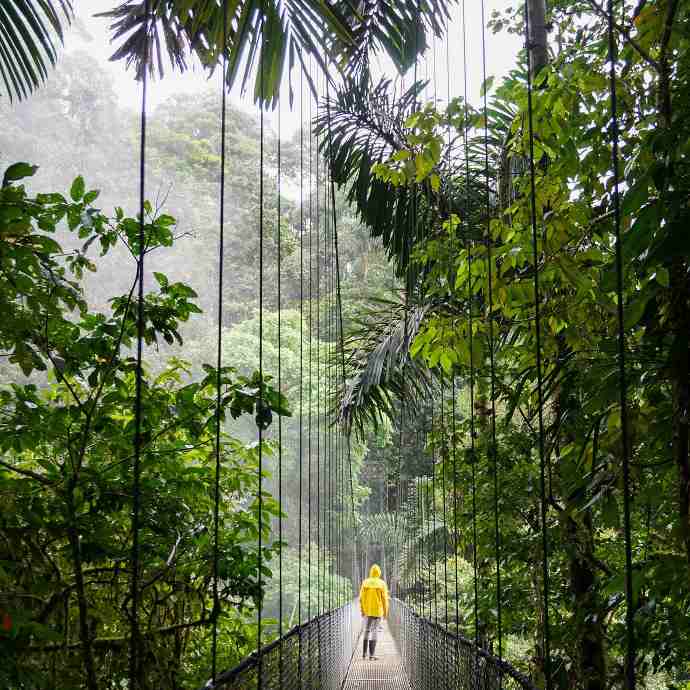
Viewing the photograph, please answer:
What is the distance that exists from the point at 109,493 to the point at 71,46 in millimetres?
20885

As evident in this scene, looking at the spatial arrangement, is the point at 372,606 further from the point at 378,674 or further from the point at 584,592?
the point at 584,592

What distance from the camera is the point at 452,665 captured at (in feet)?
10.0

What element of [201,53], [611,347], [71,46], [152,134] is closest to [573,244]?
[611,347]

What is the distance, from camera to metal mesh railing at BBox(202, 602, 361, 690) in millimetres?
1793

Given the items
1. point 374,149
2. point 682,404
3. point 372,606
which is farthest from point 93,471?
point 372,606

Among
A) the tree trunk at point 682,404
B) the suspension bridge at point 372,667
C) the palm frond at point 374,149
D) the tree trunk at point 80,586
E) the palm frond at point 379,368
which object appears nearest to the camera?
the tree trunk at point 682,404

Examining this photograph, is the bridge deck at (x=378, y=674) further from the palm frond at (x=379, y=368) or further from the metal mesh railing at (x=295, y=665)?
the palm frond at (x=379, y=368)

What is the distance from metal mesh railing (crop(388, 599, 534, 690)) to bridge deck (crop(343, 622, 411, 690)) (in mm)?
225

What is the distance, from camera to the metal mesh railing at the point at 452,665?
2.12 meters

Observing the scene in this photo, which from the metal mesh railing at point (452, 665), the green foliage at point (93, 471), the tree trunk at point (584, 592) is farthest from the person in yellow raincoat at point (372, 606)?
the green foliage at point (93, 471)

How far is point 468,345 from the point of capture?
2260 millimetres

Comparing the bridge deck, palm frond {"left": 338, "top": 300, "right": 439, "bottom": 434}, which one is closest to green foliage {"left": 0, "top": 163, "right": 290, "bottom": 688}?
palm frond {"left": 338, "top": 300, "right": 439, "bottom": 434}

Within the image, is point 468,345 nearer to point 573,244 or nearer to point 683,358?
point 573,244

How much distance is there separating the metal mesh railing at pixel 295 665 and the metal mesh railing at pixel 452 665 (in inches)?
19.1
